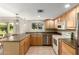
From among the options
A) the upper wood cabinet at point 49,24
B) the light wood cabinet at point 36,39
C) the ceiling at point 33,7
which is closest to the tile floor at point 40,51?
the light wood cabinet at point 36,39

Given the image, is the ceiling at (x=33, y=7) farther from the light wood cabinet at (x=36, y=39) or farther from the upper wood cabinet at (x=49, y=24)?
the upper wood cabinet at (x=49, y=24)

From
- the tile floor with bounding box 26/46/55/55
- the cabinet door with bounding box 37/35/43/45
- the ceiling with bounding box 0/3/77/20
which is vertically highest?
the ceiling with bounding box 0/3/77/20

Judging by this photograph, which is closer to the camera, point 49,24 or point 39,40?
point 39,40

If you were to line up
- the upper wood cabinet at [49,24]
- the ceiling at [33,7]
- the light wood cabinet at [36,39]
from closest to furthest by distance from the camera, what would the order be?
1. the ceiling at [33,7]
2. the light wood cabinet at [36,39]
3. the upper wood cabinet at [49,24]

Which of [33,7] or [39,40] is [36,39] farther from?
[33,7]

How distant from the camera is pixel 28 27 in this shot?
→ 10.1 m

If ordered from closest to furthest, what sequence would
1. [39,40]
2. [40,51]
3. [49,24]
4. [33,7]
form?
1. [33,7]
2. [40,51]
3. [39,40]
4. [49,24]

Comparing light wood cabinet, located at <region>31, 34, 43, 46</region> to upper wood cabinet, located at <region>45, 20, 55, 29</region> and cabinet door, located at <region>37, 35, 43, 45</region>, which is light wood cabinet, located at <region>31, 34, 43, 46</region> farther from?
upper wood cabinet, located at <region>45, 20, 55, 29</region>

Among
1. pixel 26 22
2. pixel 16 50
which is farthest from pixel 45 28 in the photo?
pixel 16 50

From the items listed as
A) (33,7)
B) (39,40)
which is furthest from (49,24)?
(33,7)

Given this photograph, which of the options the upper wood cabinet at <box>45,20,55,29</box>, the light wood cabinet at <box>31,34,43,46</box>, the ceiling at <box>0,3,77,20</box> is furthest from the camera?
the upper wood cabinet at <box>45,20,55,29</box>

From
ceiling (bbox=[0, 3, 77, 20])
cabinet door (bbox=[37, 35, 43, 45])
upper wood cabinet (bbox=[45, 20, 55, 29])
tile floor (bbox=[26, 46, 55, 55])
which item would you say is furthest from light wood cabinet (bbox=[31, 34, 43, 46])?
ceiling (bbox=[0, 3, 77, 20])

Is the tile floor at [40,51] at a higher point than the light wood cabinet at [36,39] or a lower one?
lower

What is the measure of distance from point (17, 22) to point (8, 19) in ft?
2.74
